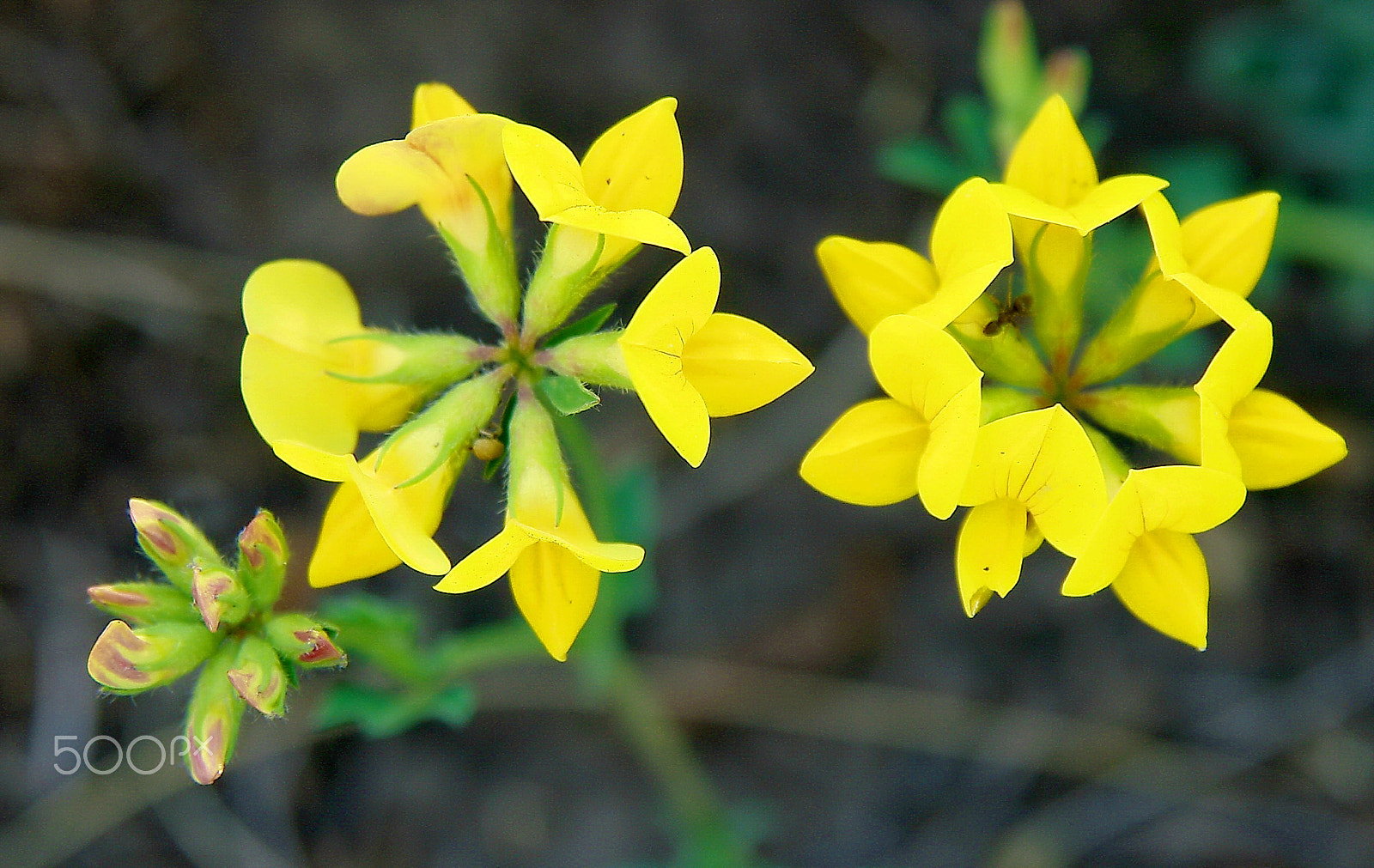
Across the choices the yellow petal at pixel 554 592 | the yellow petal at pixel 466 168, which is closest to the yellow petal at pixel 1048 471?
the yellow petal at pixel 554 592

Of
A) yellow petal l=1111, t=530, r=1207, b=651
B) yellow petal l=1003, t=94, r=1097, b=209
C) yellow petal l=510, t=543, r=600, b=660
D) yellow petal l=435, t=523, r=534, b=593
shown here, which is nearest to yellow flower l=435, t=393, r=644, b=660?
yellow petal l=510, t=543, r=600, b=660

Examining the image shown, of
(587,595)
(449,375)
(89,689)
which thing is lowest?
(89,689)

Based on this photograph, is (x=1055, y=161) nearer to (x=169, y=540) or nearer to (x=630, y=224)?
(x=630, y=224)

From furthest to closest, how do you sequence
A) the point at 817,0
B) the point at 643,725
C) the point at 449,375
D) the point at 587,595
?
the point at 817,0 < the point at 643,725 < the point at 449,375 < the point at 587,595

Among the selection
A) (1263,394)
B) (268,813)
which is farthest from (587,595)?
(268,813)

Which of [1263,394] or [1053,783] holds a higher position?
[1263,394]

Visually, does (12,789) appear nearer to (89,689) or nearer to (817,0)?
(89,689)
